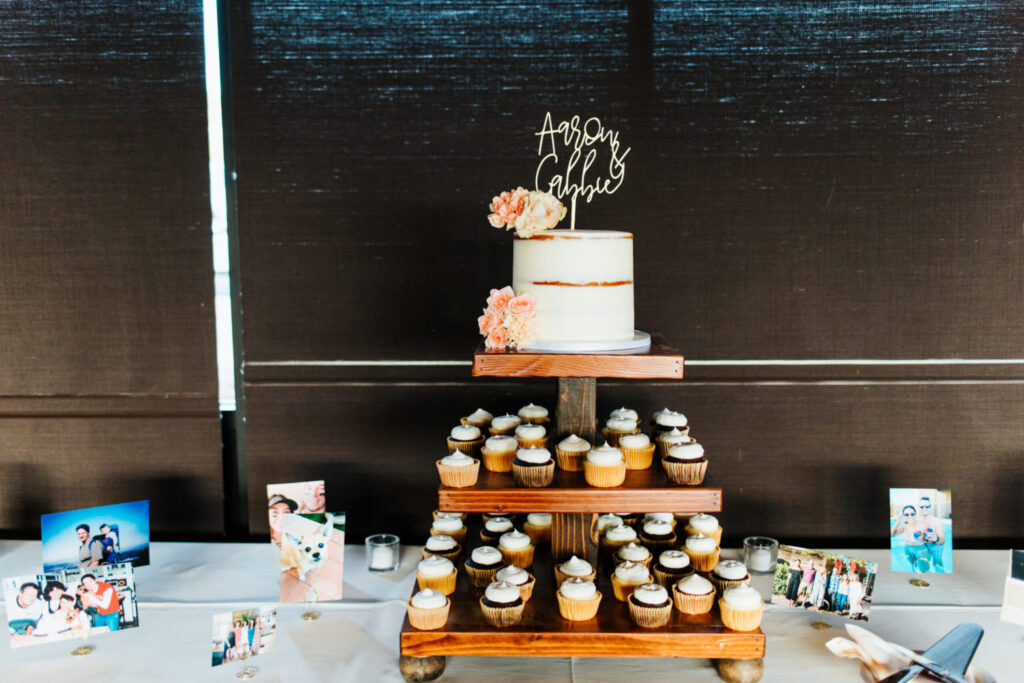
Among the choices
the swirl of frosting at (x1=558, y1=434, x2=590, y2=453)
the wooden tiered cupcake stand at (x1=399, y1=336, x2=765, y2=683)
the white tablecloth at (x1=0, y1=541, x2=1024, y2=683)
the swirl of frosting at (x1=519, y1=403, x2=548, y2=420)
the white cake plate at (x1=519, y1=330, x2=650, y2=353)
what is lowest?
the white tablecloth at (x1=0, y1=541, x2=1024, y2=683)

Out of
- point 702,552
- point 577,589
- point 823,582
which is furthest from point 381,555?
point 823,582

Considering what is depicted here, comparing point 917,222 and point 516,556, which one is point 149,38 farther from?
point 917,222

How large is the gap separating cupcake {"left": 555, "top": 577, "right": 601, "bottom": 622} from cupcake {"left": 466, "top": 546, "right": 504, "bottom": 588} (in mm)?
160

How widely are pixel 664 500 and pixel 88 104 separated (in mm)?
1731

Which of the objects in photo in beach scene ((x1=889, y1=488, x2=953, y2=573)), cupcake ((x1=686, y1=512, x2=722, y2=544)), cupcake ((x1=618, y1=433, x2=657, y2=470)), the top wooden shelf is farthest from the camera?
photo in beach scene ((x1=889, y1=488, x2=953, y2=573))

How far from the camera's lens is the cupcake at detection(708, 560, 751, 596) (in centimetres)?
146

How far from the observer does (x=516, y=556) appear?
5.12ft

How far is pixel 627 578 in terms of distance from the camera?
1.46 metres

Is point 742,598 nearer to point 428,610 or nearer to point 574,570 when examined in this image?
point 574,570

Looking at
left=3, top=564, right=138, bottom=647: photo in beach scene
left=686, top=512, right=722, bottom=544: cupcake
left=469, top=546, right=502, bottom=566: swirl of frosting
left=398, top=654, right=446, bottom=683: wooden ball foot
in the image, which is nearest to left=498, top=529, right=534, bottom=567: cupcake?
left=469, top=546, right=502, bottom=566: swirl of frosting

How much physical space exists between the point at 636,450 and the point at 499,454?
0.27 metres

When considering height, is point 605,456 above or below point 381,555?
above

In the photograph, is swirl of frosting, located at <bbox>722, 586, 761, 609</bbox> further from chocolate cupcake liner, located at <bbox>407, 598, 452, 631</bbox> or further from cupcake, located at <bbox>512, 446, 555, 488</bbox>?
chocolate cupcake liner, located at <bbox>407, 598, 452, 631</bbox>

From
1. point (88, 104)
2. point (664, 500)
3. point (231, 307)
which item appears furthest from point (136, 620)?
point (88, 104)
